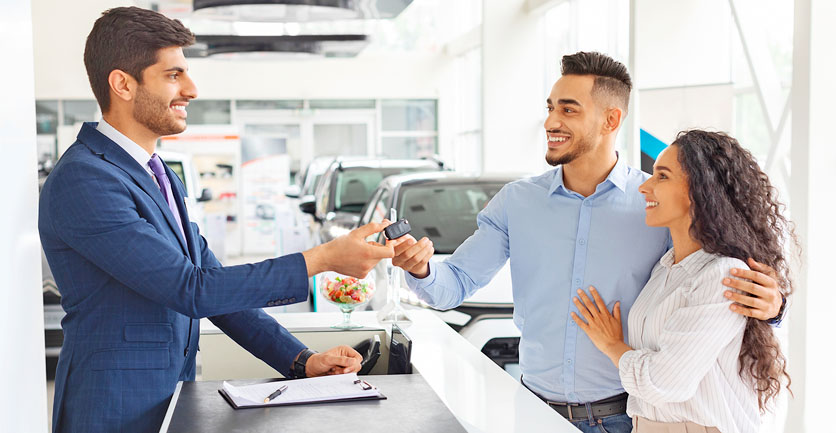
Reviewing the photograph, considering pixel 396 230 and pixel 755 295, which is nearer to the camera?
pixel 755 295

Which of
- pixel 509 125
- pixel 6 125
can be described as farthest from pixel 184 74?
pixel 509 125

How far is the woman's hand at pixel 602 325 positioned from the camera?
225 centimetres

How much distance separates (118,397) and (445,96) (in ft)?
50.8

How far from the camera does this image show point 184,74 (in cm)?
217

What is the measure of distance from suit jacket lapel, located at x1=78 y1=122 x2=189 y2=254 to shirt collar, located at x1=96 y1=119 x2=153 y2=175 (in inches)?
0.9

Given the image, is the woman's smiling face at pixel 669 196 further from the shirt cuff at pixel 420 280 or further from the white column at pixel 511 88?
the white column at pixel 511 88

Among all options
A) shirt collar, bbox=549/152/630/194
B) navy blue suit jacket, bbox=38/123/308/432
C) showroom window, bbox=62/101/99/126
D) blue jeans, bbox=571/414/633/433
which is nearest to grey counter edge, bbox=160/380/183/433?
navy blue suit jacket, bbox=38/123/308/432

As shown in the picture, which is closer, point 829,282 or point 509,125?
point 829,282

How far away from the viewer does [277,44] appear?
9.31 meters

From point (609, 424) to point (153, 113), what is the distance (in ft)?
5.00

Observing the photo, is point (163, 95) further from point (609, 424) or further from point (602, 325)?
point (609, 424)

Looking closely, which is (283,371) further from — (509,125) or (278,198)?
(278,198)

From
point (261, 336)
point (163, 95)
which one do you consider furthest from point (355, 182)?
point (163, 95)

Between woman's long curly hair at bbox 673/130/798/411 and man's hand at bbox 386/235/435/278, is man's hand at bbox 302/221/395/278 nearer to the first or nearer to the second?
man's hand at bbox 386/235/435/278
